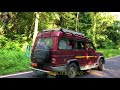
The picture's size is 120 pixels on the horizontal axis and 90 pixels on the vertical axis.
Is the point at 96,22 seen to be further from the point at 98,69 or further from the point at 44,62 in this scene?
the point at 44,62

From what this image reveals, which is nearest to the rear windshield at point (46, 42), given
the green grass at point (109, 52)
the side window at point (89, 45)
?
the side window at point (89, 45)

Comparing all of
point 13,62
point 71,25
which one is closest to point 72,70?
point 71,25

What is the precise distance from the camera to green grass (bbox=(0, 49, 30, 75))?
8.07 m

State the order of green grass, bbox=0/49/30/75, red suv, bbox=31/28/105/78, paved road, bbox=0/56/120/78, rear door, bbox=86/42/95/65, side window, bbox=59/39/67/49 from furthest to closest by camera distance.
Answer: rear door, bbox=86/42/95/65 → green grass, bbox=0/49/30/75 → paved road, bbox=0/56/120/78 → side window, bbox=59/39/67/49 → red suv, bbox=31/28/105/78

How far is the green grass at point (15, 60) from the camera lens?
8.10 m

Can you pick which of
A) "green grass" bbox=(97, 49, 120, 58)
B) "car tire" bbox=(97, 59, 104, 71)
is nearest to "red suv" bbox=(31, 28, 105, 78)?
"car tire" bbox=(97, 59, 104, 71)

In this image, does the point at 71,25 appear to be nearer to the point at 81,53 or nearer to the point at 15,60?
the point at 81,53

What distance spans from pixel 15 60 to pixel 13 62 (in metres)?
0.22

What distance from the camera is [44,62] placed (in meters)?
7.14

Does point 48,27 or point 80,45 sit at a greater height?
point 48,27

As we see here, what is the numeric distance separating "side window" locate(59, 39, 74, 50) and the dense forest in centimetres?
103

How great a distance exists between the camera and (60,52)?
23.7 feet

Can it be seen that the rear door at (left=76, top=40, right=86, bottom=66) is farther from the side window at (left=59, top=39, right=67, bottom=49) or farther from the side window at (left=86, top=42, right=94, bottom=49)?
the side window at (left=59, top=39, right=67, bottom=49)
